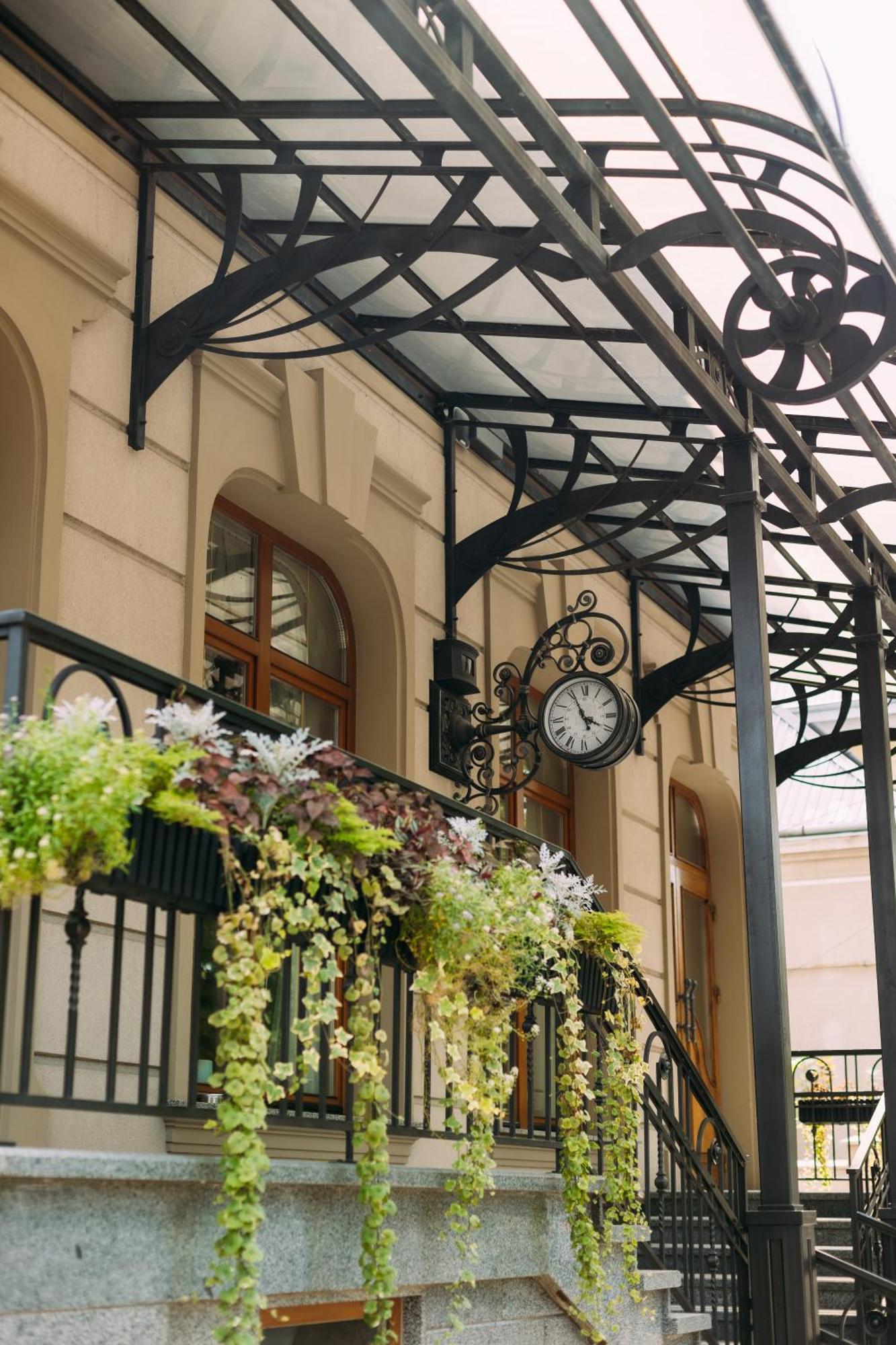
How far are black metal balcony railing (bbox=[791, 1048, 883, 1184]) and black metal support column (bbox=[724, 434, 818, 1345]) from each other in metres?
4.78

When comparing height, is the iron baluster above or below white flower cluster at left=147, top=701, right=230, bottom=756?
below

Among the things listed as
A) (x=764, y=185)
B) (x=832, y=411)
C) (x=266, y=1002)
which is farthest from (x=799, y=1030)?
(x=266, y=1002)

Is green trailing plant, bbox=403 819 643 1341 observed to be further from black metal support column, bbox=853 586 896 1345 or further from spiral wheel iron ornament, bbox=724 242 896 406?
black metal support column, bbox=853 586 896 1345

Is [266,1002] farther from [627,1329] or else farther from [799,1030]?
[799,1030]

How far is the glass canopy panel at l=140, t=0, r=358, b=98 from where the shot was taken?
5.41 meters

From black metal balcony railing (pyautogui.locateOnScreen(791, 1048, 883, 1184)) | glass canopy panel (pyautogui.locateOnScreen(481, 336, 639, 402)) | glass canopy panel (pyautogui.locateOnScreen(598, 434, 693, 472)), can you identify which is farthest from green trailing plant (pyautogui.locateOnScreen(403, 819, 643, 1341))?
black metal balcony railing (pyautogui.locateOnScreen(791, 1048, 883, 1184))

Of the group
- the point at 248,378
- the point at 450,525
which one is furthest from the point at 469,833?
the point at 450,525

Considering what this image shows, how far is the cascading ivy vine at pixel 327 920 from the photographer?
11.2 feet

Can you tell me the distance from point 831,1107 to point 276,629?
A: 7928 mm

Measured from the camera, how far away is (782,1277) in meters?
5.93

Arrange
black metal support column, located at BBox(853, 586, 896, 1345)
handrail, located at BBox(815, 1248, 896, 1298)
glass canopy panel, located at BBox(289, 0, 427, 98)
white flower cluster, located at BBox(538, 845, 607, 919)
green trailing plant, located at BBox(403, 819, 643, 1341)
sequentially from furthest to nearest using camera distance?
black metal support column, located at BBox(853, 586, 896, 1345) < handrail, located at BBox(815, 1248, 896, 1298) < glass canopy panel, located at BBox(289, 0, 427, 98) < white flower cluster, located at BBox(538, 845, 607, 919) < green trailing plant, located at BBox(403, 819, 643, 1341)

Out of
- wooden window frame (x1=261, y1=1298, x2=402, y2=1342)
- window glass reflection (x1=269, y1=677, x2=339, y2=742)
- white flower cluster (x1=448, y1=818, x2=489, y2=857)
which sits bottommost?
wooden window frame (x1=261, y1=1298, x2=402, y2=1342)

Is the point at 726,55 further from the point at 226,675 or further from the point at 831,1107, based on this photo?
the point at 831,1107

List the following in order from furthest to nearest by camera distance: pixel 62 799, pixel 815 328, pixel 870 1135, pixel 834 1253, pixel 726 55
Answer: pixel 834 1253, pixel 870 1135, pixel 815 328, pixel 726 55, pixel 62 799
